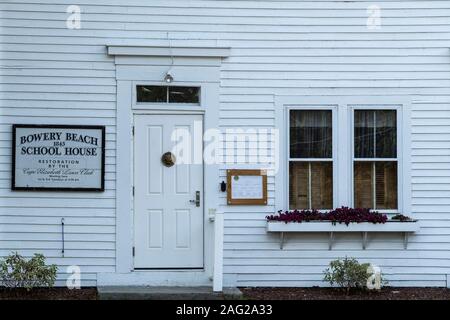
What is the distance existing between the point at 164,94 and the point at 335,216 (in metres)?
2.89

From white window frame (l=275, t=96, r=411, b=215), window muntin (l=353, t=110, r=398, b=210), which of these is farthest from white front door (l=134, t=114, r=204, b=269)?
window muntin (l=353, t=110, r=398, b=210)

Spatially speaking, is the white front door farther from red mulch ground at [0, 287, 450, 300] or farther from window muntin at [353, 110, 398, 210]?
window muntin at [353, 110, 398, 210]

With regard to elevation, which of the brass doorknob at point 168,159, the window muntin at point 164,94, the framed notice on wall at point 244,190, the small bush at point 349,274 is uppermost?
the window muntin at point 164,94

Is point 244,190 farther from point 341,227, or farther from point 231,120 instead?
point 341,227

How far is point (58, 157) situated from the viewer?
49.4 ft

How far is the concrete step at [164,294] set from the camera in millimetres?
14188

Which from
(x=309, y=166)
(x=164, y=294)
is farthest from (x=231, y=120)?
(x=164, y=294)

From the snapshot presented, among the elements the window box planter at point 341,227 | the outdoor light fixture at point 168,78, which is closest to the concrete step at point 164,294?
the window box planter at point 341,227

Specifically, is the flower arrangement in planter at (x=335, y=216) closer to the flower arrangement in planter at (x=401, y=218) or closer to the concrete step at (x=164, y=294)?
the flower arrangement in planter at (x=401, y=218)

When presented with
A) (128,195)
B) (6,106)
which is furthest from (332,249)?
(6,106)

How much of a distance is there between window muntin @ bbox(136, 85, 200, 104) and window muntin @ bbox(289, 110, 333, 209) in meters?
1.46

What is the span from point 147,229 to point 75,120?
1784 mm

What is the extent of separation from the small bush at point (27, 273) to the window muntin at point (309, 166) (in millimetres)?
3523

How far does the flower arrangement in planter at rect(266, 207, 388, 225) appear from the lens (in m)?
Result: 15.0
